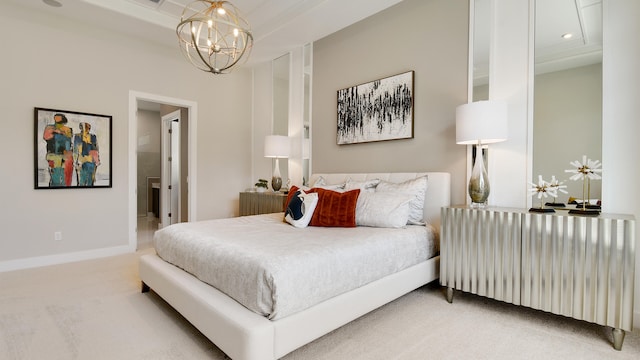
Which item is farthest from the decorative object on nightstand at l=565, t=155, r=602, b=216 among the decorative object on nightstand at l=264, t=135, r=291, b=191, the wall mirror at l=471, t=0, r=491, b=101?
the decorative object on nightstand at l=264, t=135, r=291, b=191

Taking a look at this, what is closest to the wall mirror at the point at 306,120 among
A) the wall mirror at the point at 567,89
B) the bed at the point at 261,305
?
the bed at the point at 261,305

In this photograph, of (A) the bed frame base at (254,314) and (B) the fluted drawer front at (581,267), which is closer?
(A) the bed frame base at (254,314)

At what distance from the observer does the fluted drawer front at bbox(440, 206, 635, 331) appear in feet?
5.95

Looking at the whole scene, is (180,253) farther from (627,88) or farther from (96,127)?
(627,88)

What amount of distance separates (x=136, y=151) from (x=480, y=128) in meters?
4.43

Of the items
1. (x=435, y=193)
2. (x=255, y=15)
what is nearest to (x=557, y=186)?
(x=435, y=193)

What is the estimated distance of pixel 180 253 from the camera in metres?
2.18

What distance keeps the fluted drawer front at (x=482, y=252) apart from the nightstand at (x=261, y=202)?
6.36 ft

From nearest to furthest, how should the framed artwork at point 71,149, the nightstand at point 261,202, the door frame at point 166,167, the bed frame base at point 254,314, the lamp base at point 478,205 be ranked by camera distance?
the bed frame base at point 254,314 → the lamp base at point 478,205 → the framed artwork at point 71,149 → the nightstand at point 261,202 → the door frame at point 166,167

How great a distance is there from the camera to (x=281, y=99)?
15.6 ft

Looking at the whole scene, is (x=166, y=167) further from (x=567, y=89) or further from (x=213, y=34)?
(x=567, y=89)

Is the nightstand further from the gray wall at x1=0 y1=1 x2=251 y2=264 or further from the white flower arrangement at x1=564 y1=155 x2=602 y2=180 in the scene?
the white flower arrangement at x1=564 y1=155 x2=602 y2=180

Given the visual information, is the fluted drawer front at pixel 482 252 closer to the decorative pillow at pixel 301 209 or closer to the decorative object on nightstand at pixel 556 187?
the decorative object on nightstand at pixel 556 187

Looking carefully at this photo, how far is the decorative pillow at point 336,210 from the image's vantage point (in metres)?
2.66
